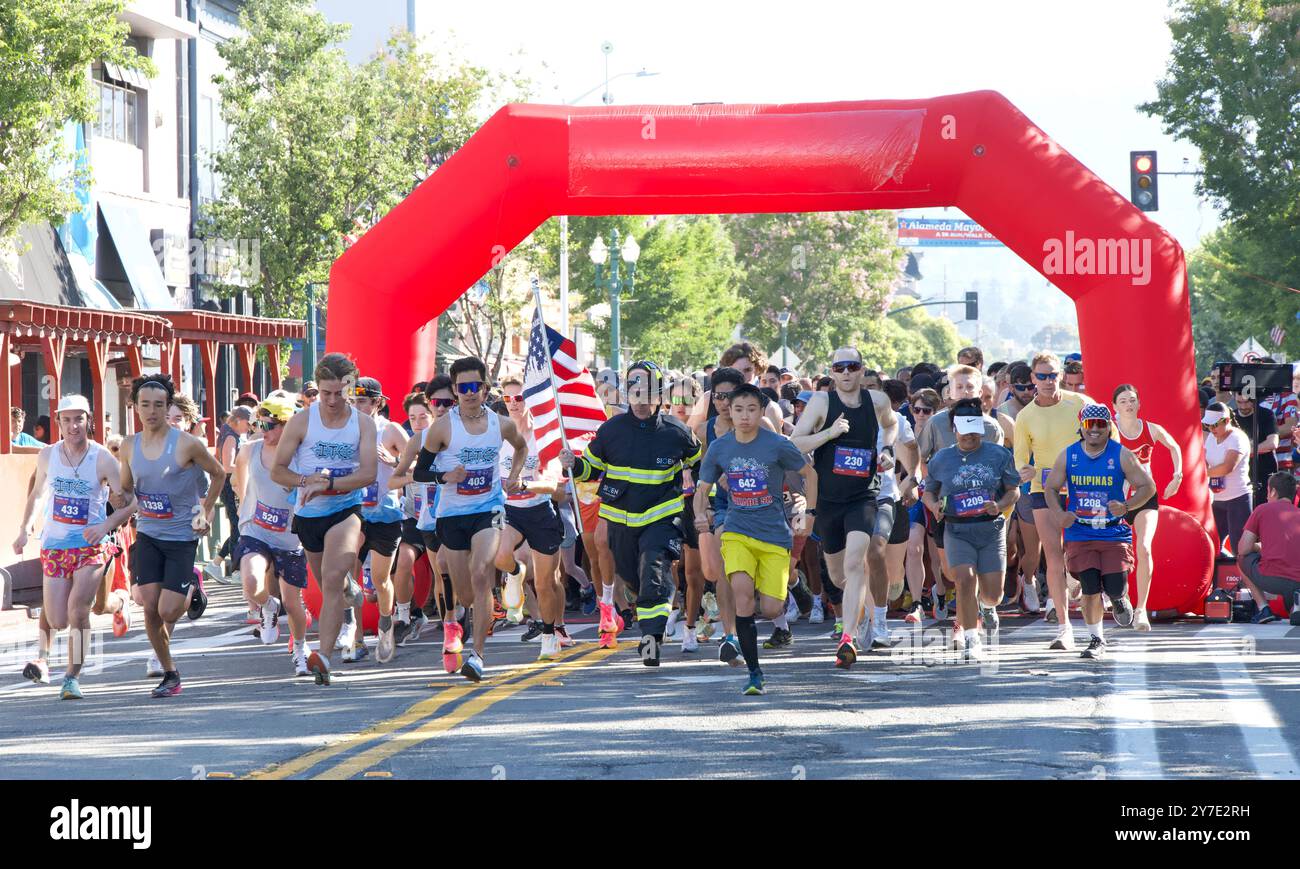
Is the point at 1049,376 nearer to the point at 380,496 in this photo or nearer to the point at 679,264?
the point at 380,496

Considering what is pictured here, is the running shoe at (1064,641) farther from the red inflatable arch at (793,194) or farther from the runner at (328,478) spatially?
the runner at (328,478)

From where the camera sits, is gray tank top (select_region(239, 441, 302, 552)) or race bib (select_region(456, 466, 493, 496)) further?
gray tank top (select_region(239, 441, 302, 552))

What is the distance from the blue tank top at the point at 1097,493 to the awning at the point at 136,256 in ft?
70.5

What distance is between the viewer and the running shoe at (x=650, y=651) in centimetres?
1161

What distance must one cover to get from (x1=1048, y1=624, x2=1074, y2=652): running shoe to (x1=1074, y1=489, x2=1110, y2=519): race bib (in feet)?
2.81

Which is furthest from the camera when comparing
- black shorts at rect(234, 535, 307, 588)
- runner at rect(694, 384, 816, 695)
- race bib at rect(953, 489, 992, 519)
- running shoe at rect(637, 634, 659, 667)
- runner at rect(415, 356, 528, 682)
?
black shorts at rect(234, 535, 307, 588)

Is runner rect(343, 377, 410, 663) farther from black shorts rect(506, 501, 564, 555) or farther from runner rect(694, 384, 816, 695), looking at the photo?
runner rect(694, 384, 816, 695)

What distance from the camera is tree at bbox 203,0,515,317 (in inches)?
1240

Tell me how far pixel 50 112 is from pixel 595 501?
9.32 meters

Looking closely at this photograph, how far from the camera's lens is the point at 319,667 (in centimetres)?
1101

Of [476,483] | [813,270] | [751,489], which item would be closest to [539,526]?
[476,483]

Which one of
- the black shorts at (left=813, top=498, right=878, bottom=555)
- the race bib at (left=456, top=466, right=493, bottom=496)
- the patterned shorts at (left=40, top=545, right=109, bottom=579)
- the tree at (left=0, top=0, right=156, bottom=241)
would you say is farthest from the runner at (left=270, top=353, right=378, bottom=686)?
the tree at (left=0, top=0, right=156, bottom=241)

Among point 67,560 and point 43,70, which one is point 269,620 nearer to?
point 67,560

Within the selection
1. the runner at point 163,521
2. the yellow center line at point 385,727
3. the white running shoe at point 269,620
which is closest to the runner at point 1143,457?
the yellow center line at point 385,727
